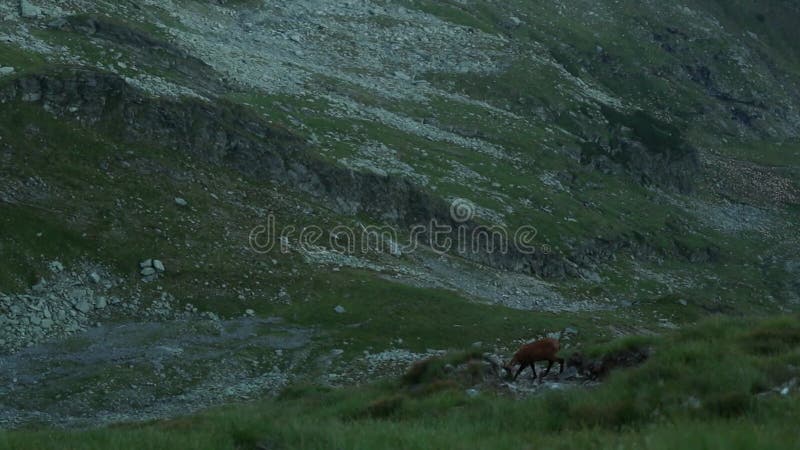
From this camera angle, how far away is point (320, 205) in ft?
175

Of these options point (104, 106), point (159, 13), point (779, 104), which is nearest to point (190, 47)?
point (159, 13)

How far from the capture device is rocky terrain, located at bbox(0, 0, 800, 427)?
113 feet

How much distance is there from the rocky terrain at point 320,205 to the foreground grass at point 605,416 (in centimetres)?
411

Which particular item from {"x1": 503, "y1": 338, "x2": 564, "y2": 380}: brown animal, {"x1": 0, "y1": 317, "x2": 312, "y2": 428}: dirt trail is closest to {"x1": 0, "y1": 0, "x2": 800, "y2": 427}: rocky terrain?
{"x1": 0, "y1": 317, "x2": 312, "y2": 428}: dirt trail

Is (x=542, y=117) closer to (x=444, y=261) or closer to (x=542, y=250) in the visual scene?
(x=542, y=250)

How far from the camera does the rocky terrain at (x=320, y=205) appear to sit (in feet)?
113

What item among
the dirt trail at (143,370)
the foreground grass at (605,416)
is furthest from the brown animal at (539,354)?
the dirt trail at (143,370)

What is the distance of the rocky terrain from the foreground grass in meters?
4.11

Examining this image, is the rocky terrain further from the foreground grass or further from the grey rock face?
the foreground grass

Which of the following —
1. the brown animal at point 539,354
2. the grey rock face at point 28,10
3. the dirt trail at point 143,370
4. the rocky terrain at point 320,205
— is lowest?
the dirt trail at point 143,370

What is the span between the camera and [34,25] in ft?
182

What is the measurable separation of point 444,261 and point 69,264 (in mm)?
25923

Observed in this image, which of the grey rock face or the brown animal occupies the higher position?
the grey rock face

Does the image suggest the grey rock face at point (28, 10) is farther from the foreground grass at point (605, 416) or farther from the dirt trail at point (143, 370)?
the foreground grass at point (605, 416)
